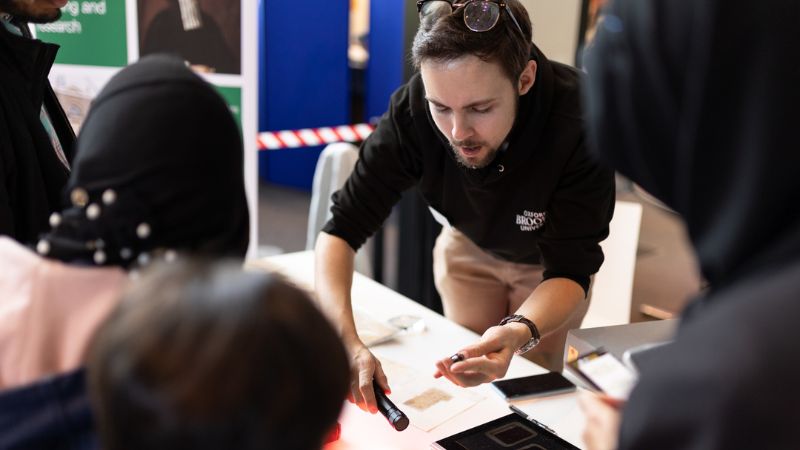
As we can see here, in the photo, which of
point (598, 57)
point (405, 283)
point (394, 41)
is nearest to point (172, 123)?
point (598, 57)

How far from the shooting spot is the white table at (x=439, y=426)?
4.29ft

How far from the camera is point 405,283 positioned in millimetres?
3314

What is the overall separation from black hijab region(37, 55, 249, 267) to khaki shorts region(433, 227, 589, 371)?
1.34 meters

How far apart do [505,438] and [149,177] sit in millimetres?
780

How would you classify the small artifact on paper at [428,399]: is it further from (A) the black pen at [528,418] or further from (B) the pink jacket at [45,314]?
(B) the pink jacket at [45,314]

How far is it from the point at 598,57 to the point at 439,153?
903 mm

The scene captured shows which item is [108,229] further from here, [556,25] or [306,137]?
[306,137]

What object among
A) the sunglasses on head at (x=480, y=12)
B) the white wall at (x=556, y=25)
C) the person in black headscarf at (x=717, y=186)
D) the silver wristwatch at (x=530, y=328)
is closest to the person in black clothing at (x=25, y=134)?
the sunglasses on head at (x=480, y=12)

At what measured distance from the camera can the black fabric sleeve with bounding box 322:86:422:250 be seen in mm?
1723

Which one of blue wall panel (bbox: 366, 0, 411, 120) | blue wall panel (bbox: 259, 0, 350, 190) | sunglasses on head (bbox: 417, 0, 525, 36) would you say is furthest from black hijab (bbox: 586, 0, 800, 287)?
blue wall panel (bbox: 259, 0, 350, 190)

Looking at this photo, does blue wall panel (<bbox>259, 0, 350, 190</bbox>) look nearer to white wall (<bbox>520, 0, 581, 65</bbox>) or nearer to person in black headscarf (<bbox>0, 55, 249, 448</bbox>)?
white wall (<bbox>520, 0, 581, 65</bbox>)

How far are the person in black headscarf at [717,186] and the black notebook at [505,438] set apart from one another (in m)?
0.43

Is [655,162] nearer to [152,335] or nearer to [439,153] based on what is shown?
[152,335]

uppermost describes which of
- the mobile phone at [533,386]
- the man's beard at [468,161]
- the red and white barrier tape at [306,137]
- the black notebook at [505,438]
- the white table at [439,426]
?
the man's beard at [468,161]
